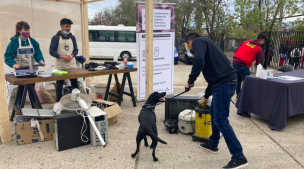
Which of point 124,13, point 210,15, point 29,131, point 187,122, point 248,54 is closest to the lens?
point 29,131

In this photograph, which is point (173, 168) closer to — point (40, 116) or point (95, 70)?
point (40, 116)

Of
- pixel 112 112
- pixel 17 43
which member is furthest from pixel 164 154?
pixel 17 43

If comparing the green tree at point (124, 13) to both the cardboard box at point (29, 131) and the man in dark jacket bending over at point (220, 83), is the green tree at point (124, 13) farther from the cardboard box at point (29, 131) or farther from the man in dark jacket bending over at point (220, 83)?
the man in dark jacket bending over at point (220, 83)

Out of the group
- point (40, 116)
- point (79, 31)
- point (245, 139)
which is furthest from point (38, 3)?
point (245, 139)

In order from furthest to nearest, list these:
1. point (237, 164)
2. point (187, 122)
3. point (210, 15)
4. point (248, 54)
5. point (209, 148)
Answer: point (210, 15)
point (248, 54)
point (187, 122)
point (209, 148)
point (237, 164)

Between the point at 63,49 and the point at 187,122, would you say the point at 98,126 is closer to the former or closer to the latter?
the point at 187,122

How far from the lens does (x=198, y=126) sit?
3.73 metres

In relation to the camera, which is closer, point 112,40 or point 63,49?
point 63,49

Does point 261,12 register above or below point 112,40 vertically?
above

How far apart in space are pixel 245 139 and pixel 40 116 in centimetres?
316

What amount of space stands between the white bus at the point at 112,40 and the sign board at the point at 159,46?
10993 mm

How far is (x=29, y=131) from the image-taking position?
3.62 metres

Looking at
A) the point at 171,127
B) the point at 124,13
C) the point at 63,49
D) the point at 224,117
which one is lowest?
the point at 171,127

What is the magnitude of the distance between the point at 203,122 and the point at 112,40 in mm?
14028
